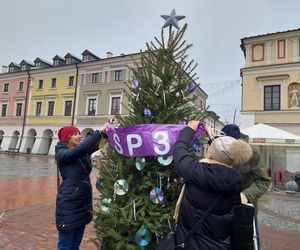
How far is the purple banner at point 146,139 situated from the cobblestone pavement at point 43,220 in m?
1.31

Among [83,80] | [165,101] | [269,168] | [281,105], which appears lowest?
[269,168]

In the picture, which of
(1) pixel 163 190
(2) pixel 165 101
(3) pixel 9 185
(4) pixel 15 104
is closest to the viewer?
(1) pixel 163 190

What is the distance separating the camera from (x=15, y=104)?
4222cm

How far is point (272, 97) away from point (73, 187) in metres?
20.7

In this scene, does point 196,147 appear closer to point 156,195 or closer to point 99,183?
point 156,195

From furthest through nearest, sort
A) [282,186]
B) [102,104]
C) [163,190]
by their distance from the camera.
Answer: [102,104], [282,186], [163,190]

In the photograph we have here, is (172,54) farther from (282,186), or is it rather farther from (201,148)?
(282,186)

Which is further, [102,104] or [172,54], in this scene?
[102,104]

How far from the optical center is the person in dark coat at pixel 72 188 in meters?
3.23

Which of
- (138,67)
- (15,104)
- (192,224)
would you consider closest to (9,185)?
(138,67)

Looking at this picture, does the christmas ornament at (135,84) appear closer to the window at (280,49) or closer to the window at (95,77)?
the window at (280,49)

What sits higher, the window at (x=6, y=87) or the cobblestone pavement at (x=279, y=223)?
the window at (x=6, y=87)

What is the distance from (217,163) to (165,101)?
4.16ft

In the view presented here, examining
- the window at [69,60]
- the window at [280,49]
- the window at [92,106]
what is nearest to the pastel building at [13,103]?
the window at [69,60]
